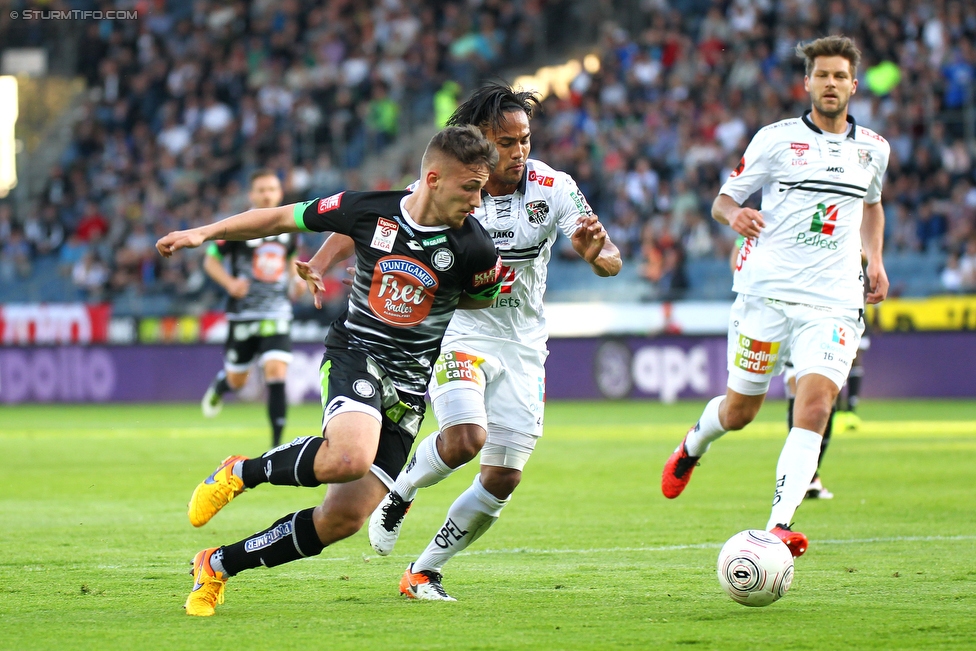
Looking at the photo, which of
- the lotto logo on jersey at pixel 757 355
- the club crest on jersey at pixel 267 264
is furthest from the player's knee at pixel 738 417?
the club crest on jersey at pixel 267 264

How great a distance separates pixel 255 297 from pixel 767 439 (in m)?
5.68

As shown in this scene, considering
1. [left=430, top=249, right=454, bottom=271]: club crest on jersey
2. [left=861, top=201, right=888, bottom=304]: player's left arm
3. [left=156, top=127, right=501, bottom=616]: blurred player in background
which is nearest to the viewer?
[left=156, top=127, right=501, bottom=616]: blurred player in background

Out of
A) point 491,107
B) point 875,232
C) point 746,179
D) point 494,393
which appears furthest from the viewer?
point 875,232

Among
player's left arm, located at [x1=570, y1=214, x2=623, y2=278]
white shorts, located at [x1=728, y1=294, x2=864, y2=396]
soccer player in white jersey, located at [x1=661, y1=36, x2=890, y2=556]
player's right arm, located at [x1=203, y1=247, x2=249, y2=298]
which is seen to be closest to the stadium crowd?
player's right arm, located at [x1=203, y1=247, x2=249, y2=298]

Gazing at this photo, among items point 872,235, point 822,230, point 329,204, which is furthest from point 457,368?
point 872,235

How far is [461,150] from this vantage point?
5504 mm

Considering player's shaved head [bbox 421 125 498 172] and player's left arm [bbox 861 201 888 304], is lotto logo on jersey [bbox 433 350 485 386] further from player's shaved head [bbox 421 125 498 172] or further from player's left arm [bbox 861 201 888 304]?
player's left arm [bbox 861 201 888 304]

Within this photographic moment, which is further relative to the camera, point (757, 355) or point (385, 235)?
point (757, 355)

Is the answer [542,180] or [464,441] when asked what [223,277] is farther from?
[464,441]

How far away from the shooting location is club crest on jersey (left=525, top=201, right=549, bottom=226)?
251 inches

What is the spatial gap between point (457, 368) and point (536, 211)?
848 millimetres

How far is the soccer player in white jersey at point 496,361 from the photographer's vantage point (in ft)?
19.9

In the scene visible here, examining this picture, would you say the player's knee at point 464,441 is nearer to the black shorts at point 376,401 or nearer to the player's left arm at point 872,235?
the black shorts at point 376,401

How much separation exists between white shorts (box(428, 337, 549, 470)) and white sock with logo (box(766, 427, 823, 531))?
3.80 ft
